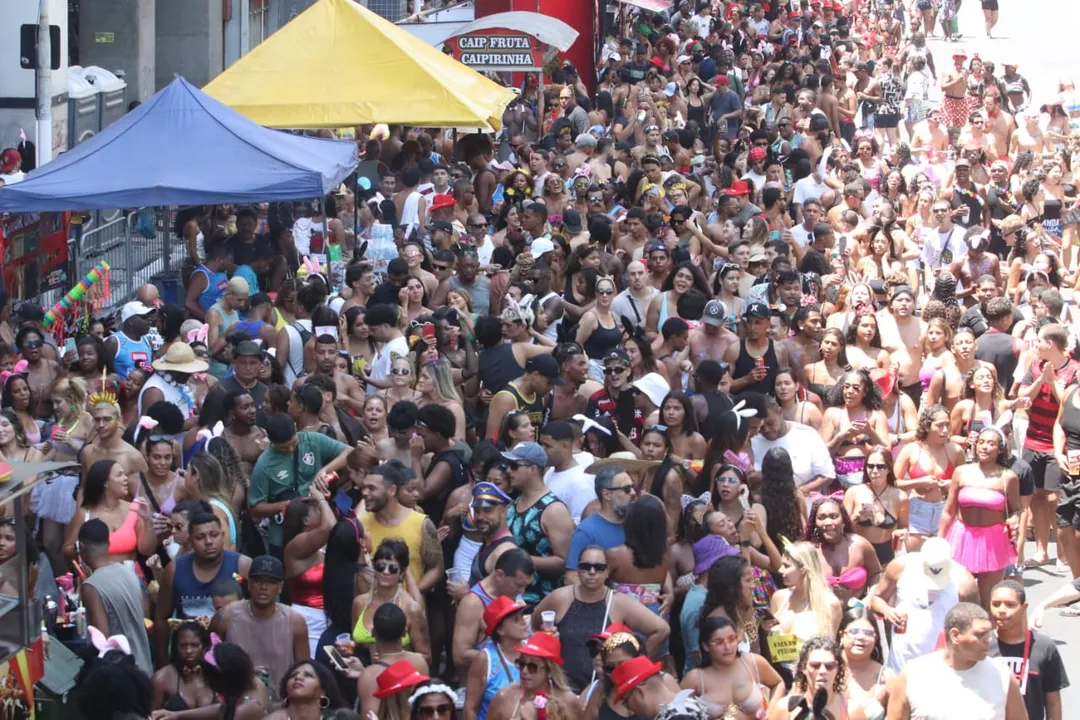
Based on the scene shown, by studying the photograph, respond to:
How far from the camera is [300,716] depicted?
679cm

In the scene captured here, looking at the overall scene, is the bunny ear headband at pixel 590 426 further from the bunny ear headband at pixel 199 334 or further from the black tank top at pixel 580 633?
the bunny ear headband at pixel 199 334

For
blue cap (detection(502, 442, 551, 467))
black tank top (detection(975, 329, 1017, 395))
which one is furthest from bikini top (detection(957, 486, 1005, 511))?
blue cap (detection(502, 442, 551, 467))

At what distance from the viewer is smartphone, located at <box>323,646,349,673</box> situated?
24.6ft

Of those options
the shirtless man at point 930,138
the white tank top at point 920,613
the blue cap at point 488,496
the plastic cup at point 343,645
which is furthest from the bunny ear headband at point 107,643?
the shirtless man at point 930,138

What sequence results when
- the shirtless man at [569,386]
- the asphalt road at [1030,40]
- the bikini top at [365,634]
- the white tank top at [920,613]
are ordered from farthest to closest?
the asphalt road at [1030,40]
the shirtless man at [569,386]
the white tank top at [920,613]
the bikini top at [365,634]

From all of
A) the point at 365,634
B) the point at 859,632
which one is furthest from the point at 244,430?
the point at 859,632

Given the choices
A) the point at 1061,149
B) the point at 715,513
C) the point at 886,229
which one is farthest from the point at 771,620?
the point at 1061,149

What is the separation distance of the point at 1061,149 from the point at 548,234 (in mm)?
8550

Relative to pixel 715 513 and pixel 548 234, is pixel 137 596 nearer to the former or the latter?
pixel 715 513

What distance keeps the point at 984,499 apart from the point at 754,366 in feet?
6.68

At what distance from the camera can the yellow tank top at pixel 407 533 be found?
826 centimetres

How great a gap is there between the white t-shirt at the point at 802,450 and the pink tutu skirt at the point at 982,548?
79 cm

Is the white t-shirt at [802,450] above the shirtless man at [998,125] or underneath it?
underneath

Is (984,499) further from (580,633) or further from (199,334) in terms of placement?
(199,334)
